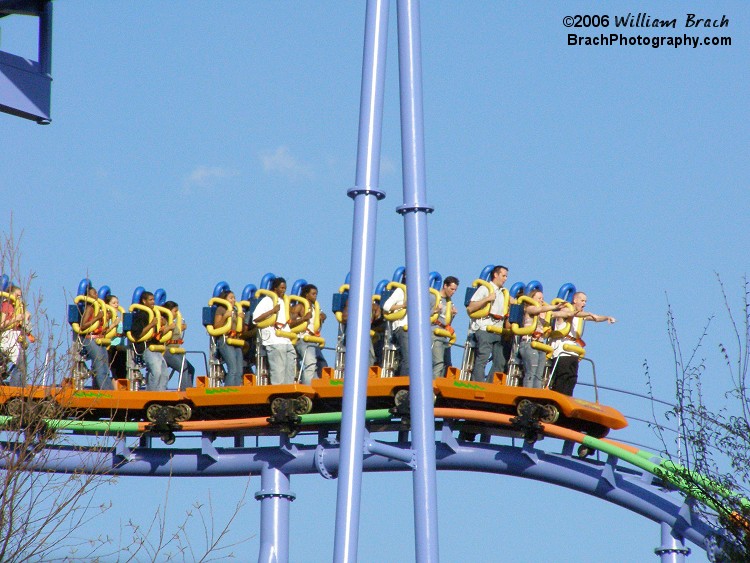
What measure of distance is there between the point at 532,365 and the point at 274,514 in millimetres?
3042

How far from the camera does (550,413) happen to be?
14211mm

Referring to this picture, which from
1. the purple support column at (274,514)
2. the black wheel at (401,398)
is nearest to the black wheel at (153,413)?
the purple support column at (274,514)

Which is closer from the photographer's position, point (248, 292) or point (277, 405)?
point (277, 405)

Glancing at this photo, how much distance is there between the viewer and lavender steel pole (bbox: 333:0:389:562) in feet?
29.4

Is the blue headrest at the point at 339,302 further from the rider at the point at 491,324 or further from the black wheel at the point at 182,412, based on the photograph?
the black wheel at the point at 182,412

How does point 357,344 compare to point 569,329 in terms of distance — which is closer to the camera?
point 357,344

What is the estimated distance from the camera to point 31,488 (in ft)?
31.4

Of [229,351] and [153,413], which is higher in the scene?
[229,351]

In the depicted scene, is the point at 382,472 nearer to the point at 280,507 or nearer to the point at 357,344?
the point at 280,507

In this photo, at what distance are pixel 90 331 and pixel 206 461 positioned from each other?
1.79m

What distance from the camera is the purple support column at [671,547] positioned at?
14.6 meters

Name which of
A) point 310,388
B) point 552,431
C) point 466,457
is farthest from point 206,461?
point 552,431

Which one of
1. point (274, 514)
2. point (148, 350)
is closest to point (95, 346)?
point (148, 350)

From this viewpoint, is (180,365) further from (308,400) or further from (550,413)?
(550,413)
